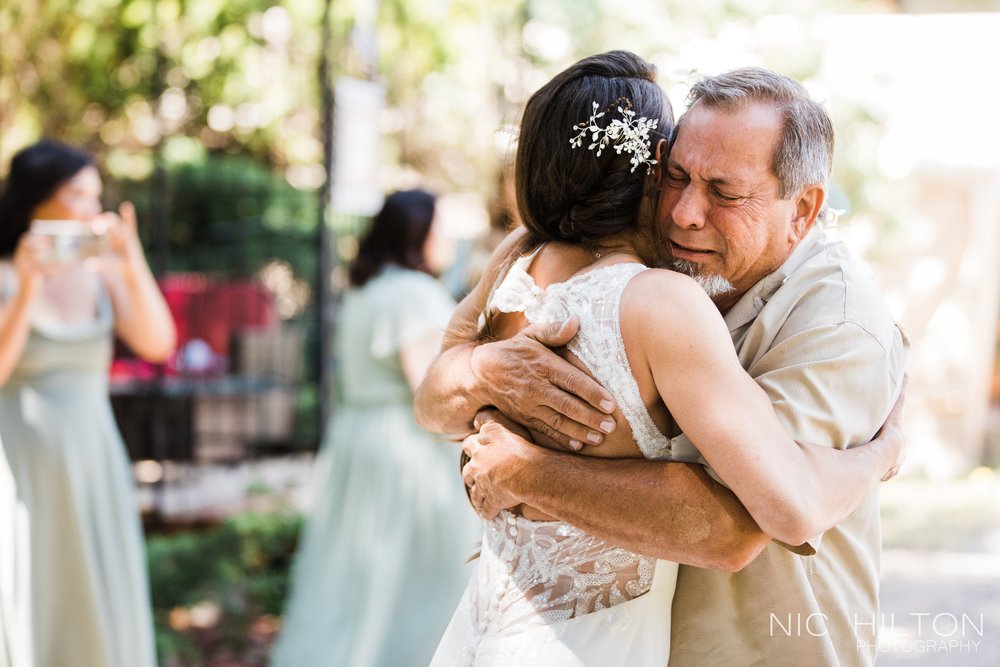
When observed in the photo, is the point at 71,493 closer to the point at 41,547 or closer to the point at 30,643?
the point at 41,547

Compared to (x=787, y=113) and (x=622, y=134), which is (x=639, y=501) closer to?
(x=622, y=134)

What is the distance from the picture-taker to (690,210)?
6.29 feet

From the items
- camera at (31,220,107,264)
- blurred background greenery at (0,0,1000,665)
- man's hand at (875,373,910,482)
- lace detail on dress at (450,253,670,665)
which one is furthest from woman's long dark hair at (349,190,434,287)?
man's hand at (875,373,910,482)

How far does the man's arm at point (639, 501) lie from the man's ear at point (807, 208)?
1.87ft

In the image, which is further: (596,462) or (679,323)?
(596,462)

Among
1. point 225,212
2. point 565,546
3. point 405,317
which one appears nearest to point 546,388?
point 565,546

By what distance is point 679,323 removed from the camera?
5.57ft

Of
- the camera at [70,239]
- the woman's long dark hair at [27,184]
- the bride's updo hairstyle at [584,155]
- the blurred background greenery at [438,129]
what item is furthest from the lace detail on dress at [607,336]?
the blurred background greenery at [438,129]

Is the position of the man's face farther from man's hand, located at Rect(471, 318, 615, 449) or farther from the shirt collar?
man's hand, located at Rect(471, 318, 615, 449)

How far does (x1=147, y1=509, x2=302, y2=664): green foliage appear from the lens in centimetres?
581

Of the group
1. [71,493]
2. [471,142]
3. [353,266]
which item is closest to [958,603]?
[353,266]

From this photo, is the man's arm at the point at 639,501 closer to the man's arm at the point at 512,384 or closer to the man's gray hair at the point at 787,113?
the man's arm at the point at 512,384

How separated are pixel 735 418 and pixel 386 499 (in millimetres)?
3373

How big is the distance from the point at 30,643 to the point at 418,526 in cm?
170
